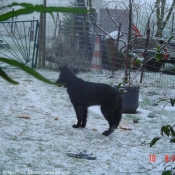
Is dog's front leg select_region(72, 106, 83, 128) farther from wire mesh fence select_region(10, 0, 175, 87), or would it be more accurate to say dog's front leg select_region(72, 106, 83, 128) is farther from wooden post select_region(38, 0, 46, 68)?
wooden post select_region(38, 0, 46, 68)

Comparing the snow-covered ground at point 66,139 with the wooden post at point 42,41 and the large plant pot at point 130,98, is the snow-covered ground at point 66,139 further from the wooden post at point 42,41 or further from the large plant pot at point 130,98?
the wooden post at point 42,41

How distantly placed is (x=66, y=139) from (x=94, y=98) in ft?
2.26

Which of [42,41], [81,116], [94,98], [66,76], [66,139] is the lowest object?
[66,139]

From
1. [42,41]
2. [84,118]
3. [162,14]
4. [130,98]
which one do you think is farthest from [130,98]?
[42,41]

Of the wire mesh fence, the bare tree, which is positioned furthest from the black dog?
the wire mesh fence

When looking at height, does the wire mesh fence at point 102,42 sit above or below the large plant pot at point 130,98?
above

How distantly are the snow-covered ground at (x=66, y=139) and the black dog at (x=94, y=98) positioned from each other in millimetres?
171

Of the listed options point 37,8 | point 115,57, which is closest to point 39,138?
point 37,8

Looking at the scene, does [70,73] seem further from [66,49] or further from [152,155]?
[66,49]

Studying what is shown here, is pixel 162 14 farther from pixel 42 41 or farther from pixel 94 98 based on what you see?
pixel 94 98

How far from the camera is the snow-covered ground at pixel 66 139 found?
327 cm

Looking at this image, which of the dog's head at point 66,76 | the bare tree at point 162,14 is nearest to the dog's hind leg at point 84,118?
the dog's head at point 66,76

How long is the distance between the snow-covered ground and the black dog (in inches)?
6.7

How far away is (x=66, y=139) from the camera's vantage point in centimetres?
414
